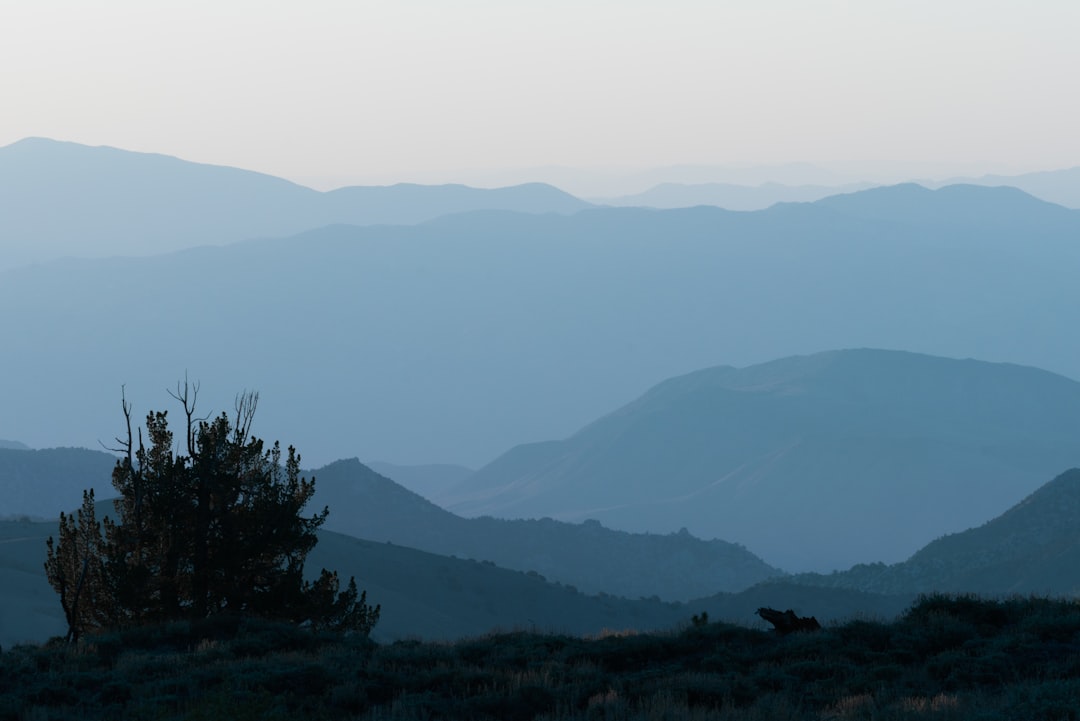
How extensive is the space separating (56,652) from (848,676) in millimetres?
10393

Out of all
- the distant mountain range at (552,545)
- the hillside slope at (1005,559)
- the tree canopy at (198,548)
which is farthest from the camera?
the distant mountain range at (552,545)

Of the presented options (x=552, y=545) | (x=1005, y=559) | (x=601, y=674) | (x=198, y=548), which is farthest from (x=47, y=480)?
(x=601, y=674)

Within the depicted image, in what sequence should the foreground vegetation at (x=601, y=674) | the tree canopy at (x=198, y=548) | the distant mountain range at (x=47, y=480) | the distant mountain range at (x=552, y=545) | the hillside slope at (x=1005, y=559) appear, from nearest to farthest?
1. the foreground vegetation at (x=601, y=674)
2. the tree canopy at (x=198, y=548)
3. the hillside slope at (x=1005, y=559)
4. the distant mountain range at (x=552, y=545)
5. the distant mountain range at (x=47, y=480)

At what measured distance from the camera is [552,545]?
379 feet

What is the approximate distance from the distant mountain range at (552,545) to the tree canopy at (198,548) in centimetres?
7934

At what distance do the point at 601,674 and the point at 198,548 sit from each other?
12651 mm

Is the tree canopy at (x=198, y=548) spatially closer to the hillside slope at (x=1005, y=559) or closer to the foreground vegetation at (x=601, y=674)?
the foreground vegetation at (x=601, y=674)

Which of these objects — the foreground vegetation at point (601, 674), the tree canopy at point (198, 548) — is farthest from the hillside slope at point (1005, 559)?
the foreground vegetation at point (601, 674)

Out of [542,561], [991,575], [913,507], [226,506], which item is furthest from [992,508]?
[226,506]

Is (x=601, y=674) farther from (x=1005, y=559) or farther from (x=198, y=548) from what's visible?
(x=1005, y=559)

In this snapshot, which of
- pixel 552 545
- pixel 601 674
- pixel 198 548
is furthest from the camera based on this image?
pixel 552 545

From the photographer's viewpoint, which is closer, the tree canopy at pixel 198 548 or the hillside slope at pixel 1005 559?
the tree canopy at pixel 198 548

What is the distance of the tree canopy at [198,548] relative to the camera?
25031mm

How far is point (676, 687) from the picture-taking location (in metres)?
14.2
